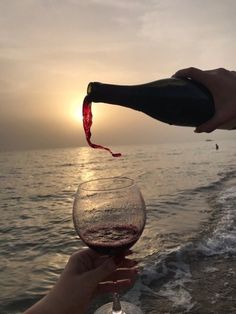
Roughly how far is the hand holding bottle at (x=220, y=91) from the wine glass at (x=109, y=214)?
0.53 metres

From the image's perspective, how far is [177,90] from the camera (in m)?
2.02

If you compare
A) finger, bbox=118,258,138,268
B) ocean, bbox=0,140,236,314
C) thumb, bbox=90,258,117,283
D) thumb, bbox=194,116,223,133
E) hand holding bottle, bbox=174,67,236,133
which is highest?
hand holding bottle, bbox=174,67,236,133

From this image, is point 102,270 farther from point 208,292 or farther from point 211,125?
point 208,292

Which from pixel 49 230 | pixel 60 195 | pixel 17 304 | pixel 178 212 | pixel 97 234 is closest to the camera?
pixel 97 234

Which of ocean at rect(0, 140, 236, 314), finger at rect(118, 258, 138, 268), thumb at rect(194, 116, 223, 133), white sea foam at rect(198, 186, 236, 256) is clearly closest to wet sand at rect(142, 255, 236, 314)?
ocean at rect(0, 140, 236, 314)

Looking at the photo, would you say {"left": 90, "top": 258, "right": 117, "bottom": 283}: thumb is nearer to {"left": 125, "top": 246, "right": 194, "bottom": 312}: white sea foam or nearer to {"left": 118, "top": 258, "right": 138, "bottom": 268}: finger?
{"left": 118, "top": 258, "right": 138, "bottom": 268}: finger

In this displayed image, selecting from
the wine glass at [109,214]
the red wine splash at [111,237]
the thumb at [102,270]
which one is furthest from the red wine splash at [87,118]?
the thumb at [102,270]

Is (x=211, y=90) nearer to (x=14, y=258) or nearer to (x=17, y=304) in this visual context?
(x=17, y=304)

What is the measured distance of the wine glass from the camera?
201 centimetres

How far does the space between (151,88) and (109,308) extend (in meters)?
1.31

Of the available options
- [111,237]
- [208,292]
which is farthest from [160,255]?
[111,237]

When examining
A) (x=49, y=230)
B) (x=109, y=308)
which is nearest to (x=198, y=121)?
(x=109, y=308)

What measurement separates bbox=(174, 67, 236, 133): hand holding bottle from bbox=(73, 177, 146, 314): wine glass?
0.53 m

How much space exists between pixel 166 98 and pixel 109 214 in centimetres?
65
